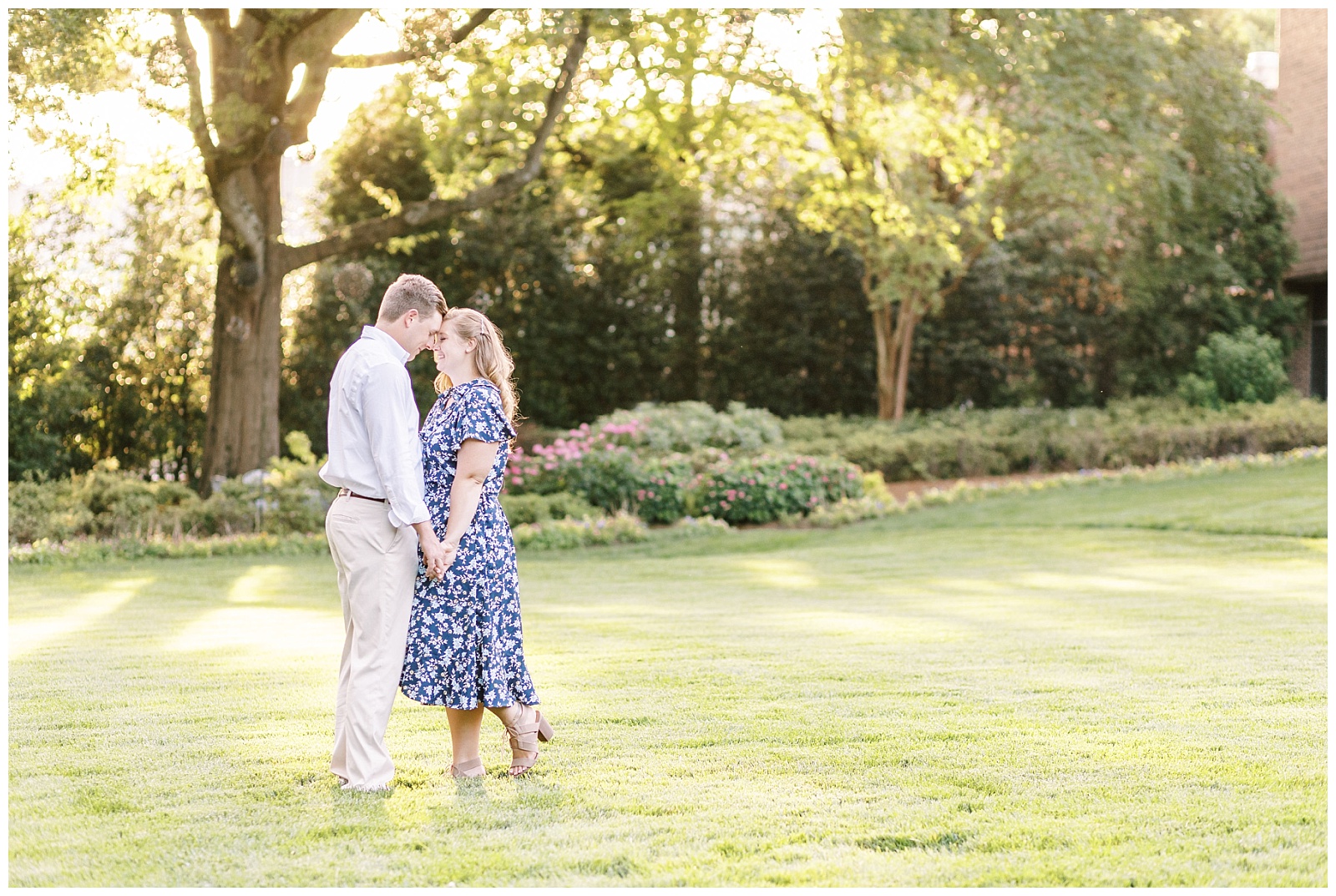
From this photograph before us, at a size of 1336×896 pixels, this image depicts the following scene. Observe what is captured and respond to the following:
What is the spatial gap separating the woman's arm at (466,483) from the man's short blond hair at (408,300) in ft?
1.47

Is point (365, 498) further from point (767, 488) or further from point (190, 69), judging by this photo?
point (767, 488)

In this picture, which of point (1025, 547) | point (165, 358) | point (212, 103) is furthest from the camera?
point (165, 358)

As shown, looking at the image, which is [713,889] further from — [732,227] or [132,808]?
[732,227]

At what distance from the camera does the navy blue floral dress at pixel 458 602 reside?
13.8ft

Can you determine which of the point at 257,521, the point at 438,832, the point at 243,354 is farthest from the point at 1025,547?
the point at 438,832

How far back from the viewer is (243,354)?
46.0ft

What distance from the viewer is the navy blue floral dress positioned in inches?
165

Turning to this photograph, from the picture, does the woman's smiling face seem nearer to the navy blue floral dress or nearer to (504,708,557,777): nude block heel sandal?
the navy blue floral dress

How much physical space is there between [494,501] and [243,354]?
10.6m

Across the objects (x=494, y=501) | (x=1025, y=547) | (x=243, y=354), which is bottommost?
(x=1025, y=547)

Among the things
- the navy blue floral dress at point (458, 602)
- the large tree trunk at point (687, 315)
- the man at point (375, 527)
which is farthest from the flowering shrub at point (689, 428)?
the man at point (375, 527)

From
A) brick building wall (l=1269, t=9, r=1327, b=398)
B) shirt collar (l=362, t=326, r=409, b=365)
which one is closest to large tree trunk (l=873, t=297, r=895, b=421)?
brick building wall (l=1269, t=9, r=1327, b=398)

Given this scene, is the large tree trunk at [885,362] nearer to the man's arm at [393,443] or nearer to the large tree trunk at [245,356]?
the large tree trunk at [245,356]

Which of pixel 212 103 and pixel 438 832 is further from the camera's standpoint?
pixel 212 103
